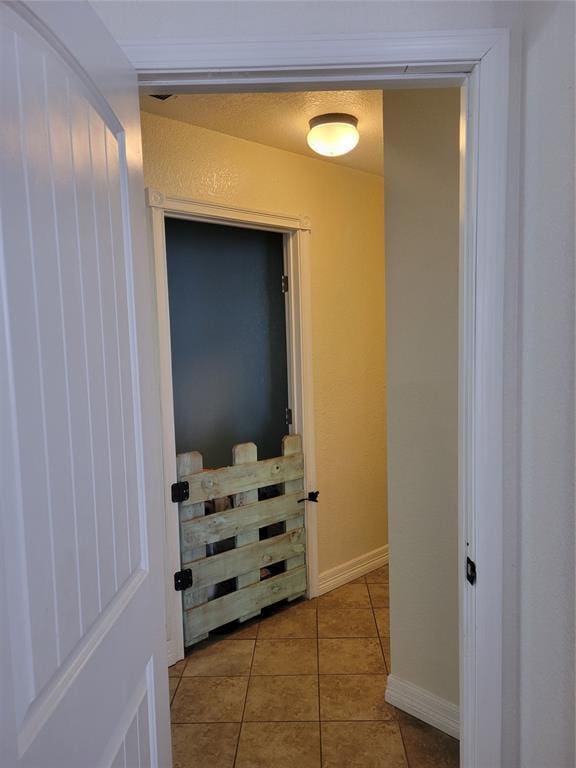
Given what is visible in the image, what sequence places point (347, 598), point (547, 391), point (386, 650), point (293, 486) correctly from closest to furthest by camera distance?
point (547, 391)
point (386, 650)
point (293, 486)
point (347, 598)

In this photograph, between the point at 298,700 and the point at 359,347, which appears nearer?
the point at 298,700

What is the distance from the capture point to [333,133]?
2256 mm

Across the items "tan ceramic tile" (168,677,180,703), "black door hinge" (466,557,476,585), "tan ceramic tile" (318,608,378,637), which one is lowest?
"tan ceramic tile" (318,608,378,637)

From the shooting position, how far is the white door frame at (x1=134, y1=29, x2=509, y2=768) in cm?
104

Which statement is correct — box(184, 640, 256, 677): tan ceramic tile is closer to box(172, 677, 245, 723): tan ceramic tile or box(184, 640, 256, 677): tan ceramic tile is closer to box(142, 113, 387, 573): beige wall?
box(172, 677, 245, 723): tan ceramic tile

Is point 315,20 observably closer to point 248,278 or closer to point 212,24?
point 212,24

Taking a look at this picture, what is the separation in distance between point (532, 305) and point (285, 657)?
1.99 m

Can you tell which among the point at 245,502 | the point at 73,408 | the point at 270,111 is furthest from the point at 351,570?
the point at 73,408

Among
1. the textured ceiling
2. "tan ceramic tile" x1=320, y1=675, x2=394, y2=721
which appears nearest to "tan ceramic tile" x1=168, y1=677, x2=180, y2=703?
"tan ceramic tile" x1=320, y1=675, x2=394, y2=721

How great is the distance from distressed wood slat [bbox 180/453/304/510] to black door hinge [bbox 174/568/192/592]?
29 cm

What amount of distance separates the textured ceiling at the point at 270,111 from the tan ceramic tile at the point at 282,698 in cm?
232

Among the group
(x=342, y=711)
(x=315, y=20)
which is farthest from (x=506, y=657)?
(x=315, y=20)

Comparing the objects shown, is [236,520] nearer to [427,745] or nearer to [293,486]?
[293,486]

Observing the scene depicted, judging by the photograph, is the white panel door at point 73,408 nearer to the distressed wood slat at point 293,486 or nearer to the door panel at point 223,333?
the distressed wood slat at point 293,486
